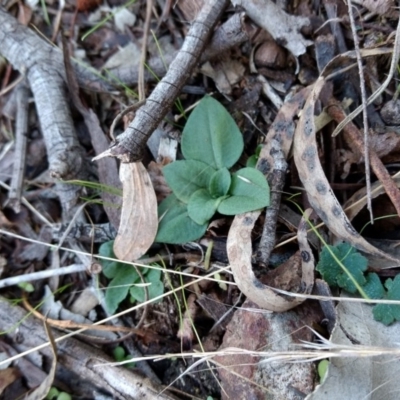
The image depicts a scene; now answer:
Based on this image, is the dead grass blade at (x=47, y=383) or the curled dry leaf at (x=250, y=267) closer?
the curled dry leaf at (x=250, y=267)

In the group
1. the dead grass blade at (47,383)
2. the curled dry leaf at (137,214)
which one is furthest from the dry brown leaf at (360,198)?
the dead grass blade at (47,383)

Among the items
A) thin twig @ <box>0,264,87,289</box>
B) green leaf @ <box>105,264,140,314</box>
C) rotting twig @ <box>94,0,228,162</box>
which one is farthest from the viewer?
thin twig @ <box>0,264,87,289</box>

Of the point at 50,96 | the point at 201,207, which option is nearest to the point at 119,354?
the point at 201,207

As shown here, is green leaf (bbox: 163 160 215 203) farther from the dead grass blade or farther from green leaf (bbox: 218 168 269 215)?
the dead grass blade

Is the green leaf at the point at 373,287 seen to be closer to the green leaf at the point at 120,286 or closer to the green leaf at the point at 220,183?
the green leaf at the point at 220,183

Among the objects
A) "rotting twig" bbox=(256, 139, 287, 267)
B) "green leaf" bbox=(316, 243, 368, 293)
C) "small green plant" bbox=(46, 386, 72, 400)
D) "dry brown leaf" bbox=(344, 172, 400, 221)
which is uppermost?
"rotting twig" bbox=(256, 139, 287, 267)

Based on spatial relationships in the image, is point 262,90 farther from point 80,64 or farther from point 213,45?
point 80,64

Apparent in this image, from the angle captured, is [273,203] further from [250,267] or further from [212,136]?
[212,136]

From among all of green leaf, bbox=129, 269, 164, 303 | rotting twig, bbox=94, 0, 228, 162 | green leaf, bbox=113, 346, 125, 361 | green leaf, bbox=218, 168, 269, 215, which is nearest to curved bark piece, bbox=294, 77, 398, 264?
green leaf, bbox=218, 168, 269, 215
